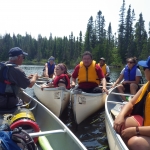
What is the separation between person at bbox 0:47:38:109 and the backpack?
162cm

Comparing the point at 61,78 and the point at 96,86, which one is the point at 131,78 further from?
the point at 61,78

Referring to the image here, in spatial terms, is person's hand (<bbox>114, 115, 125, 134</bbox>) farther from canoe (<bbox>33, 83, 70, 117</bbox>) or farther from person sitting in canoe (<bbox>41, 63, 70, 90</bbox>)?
person sitting in canoe (<bbox>41, 63, 70, 90</bbox>)

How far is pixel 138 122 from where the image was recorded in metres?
2.57

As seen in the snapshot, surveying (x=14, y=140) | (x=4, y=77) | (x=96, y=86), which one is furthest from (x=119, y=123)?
(x=96, y=86)

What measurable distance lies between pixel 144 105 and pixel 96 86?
391 centimetres

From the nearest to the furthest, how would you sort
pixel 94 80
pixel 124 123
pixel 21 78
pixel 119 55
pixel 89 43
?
1. pixel 124 123
2. pixel 21 78
3. pixel 94 80
4. pixel 119 55
5. pixel 89 43

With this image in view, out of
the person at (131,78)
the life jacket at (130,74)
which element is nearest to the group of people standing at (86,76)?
the person at (131,78)

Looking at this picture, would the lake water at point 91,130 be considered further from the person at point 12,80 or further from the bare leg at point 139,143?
the bare leg at point 139,143

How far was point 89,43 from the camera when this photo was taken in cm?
4956

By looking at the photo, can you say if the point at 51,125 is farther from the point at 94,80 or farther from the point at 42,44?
the point at 42,44

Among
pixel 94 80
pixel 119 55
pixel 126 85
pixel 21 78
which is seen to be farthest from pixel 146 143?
pixel 119 55

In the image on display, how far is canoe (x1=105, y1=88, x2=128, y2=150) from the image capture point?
2.60 m

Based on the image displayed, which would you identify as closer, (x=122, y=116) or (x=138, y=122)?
(x=138, y=122)

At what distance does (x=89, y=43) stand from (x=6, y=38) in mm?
42452
